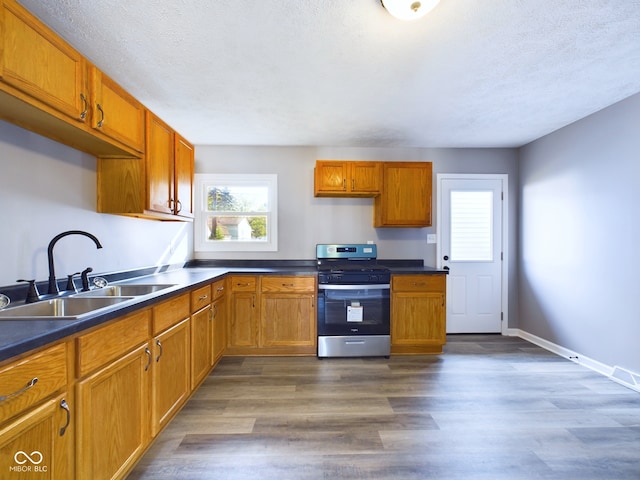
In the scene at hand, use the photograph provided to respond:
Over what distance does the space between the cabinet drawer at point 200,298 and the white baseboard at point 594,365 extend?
358 cm

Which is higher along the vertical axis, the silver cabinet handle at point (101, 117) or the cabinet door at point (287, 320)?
the silver cabinet handle at point (101, 117)

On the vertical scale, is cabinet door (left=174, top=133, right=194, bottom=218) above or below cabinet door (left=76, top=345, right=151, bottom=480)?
above

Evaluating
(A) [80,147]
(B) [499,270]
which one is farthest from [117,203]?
(B) [499,270]

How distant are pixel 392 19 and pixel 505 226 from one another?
3.12 m

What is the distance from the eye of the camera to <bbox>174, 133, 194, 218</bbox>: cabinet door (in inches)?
98.2

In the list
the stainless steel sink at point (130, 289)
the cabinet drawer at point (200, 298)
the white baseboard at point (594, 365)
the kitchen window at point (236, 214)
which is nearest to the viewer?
the stainless steel sink at point (130, 289)

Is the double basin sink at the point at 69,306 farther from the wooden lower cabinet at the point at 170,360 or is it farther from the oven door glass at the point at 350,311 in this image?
the oven door glass at the point at 350,311

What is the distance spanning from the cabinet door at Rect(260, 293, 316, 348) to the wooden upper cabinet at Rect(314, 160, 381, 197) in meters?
1.28

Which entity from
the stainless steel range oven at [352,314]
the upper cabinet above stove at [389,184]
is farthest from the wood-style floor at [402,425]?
the upper cabinet above stove at [389,184]

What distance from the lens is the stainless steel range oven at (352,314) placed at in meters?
2.94

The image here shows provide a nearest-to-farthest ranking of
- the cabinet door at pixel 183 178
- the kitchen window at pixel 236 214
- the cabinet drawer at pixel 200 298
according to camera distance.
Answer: the cabinet drawer at pixel 200 298, the cabinet door at pixel 183 178, the kitchen window at pixel 236 214

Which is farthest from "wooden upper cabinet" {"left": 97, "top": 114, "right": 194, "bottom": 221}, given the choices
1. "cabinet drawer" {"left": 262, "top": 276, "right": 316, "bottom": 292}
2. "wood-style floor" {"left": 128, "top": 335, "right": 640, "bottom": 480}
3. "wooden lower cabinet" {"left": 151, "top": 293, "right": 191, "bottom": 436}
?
"wood-style floor" {"left": 128, "top": 335, "right": 640, "bottom": 480}

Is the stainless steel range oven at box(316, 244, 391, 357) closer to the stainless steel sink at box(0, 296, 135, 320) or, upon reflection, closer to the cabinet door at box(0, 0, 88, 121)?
the stainless steel sink at box(0, 296, 135, 320)

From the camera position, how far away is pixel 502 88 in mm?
2256
